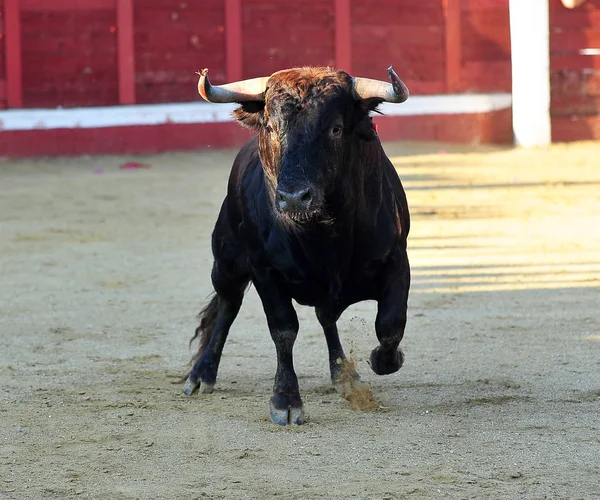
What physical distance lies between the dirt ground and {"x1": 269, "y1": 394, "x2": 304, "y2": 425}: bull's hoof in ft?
0.15

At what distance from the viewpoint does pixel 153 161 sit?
10.5 metres

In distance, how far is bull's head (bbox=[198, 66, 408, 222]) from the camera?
321 centimetres

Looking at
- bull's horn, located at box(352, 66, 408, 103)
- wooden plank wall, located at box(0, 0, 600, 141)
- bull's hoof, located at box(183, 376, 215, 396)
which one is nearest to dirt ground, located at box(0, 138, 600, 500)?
bull's hoof, located at box(183, 376, 215, 396)

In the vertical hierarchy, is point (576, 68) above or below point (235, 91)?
above

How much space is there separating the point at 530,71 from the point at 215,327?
770 centimetres

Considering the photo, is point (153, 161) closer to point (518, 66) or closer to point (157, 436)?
point (518, 66)

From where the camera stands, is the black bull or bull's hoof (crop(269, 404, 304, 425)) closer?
the black bull

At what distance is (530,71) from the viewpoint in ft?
36.8

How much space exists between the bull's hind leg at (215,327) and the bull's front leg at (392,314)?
2.21 feet

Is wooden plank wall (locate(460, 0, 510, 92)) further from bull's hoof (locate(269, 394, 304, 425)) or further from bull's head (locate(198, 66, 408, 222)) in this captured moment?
bull's hoof (locate(269, 394, 304, 425))

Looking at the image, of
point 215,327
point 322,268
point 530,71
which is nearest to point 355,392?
point 322,268

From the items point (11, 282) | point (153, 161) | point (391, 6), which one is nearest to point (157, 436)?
point (11, 282)

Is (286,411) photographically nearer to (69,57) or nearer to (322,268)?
(322,268)

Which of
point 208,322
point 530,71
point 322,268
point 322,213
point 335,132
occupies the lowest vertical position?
point 208,322
